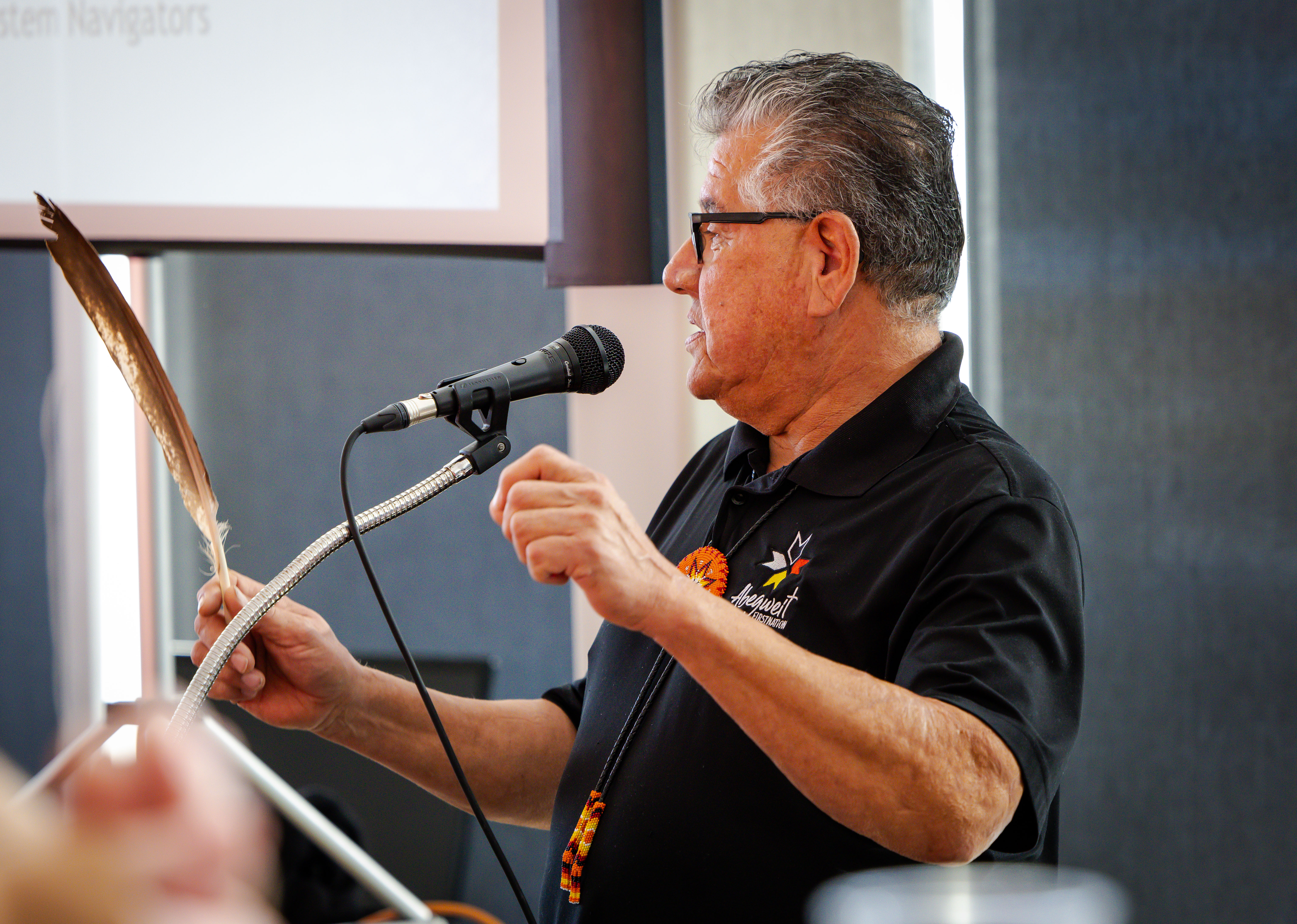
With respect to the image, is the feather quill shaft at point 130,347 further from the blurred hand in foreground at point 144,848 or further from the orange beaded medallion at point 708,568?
the blurred hand in foreground at point 144,848

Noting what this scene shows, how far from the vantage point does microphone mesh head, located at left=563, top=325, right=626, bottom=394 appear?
1.14 meters

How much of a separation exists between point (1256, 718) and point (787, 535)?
100 cm

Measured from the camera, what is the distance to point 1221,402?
184 centimetres

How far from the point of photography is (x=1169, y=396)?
74.9 inches

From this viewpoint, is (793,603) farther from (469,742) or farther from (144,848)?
(144,848)

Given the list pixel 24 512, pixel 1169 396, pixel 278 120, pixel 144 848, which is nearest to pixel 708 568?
pixel 1169 396

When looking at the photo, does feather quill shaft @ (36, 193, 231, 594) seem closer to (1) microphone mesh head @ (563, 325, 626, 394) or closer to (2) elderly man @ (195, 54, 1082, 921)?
(2) elderly man @ (195, 54, 1082, 921)

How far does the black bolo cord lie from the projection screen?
36.1 inches

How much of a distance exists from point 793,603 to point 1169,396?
1.00 m

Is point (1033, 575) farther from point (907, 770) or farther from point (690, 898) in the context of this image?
point (690, 898)

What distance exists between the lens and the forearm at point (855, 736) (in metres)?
1.00

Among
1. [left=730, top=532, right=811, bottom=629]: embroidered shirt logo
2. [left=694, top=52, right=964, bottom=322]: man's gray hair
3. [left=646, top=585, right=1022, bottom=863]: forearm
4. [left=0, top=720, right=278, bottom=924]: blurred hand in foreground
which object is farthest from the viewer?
[left=694, top=52, right=964, bottom=322]: man's gray hair

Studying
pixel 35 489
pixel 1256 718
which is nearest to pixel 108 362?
pixel 35 489

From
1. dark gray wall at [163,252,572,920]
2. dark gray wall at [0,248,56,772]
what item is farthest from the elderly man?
dark gray wall at [0,248,56,772]
